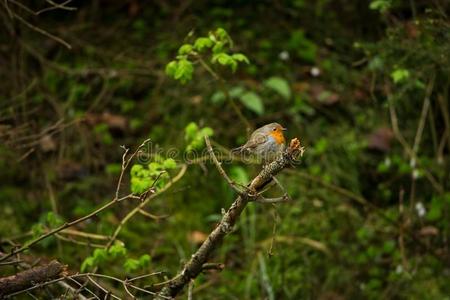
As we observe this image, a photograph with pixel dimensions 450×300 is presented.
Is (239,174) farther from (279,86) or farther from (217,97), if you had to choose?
(279,86)

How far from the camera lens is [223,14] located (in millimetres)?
7504

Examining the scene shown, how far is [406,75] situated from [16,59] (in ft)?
11.0

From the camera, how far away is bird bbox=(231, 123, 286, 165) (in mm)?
4316

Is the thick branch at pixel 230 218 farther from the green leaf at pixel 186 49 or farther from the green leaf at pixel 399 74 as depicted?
the green leaf at pixel 399 74

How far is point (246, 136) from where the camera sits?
6.41 m

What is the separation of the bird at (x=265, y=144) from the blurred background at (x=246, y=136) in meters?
0.67

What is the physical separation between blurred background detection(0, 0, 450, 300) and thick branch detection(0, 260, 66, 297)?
65.0 inches

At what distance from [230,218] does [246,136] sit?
2856 millimetres

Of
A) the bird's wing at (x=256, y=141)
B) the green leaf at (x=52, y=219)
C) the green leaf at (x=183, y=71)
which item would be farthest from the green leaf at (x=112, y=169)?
the green leaf at (x=183, y=71)

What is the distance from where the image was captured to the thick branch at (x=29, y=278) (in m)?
3.45

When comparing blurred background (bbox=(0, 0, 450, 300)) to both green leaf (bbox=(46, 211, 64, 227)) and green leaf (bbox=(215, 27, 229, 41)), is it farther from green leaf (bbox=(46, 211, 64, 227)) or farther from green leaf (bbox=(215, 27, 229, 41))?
green leaf (bbox=(215, 27, 229, 41))

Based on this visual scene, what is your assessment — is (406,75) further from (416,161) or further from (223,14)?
(223,14)

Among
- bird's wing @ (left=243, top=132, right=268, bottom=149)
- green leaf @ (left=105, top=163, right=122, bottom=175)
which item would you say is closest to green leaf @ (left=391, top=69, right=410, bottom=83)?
bird's wing @ (left=243, top=132, right=268, bottom=149)

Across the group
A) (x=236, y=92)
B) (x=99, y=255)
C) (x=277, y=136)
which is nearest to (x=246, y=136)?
(x=236, y=92)
